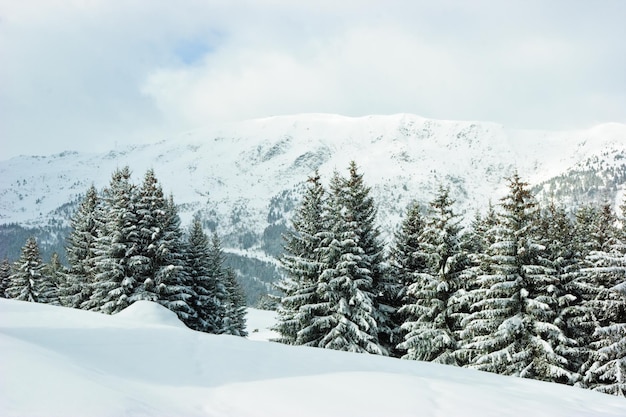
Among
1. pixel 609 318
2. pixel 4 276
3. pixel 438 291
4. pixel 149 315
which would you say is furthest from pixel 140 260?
pixel 4 276

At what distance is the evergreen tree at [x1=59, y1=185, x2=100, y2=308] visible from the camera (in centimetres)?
2952

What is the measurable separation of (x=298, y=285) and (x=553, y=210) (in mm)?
14312

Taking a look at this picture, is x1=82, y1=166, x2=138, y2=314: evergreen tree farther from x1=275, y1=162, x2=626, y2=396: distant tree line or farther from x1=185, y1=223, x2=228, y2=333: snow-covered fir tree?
x1=275, y1=162, x2=626, y2=396: distant tree line

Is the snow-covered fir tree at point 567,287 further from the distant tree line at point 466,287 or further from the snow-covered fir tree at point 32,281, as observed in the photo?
the snow-covered fir tree at point 32,281

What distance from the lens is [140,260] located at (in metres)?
24.9

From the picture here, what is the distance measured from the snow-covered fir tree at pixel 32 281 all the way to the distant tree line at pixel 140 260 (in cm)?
768

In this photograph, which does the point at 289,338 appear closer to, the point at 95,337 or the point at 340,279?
the point at 340,279

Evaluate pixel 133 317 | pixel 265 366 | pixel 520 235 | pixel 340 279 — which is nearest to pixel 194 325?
pixel 340 279

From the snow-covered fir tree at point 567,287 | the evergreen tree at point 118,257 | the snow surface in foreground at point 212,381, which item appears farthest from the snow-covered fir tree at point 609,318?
the evergreen tree at point 118,257

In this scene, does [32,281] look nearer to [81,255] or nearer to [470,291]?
[81,255]

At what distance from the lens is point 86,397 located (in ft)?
15.1

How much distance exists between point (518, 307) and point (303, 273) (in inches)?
406

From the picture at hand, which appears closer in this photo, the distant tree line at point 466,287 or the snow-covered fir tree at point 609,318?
the snow-covered fir tree at point 609,318

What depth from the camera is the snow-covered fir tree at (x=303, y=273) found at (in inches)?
853
